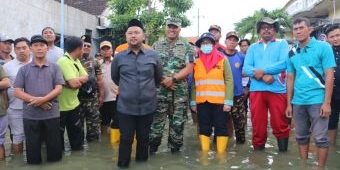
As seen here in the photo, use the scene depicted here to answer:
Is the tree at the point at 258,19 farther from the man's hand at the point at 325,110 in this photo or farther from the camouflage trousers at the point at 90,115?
the man's hand at the point at 325,110

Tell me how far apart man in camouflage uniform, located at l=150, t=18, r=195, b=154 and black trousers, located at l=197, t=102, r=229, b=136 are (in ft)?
0.87

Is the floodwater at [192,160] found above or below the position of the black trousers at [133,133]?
below

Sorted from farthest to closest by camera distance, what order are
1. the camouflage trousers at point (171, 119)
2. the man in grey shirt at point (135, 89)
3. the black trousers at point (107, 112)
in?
the black trousers at point (107, 112), the camouflage trousers at point (171, 119), the man in grey shirt at point (135, 89)

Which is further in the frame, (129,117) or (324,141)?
(129,117)

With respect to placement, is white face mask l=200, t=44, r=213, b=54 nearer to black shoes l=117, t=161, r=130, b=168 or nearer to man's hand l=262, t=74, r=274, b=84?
man's hand l=262, t=74, r=274, b=84

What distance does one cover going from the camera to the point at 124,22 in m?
19.8

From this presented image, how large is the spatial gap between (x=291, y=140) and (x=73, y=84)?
3804 millimetres

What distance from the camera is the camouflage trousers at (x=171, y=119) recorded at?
5.73 m

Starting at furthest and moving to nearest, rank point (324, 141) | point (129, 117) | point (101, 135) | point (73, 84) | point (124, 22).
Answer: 1. point (124, 22)
2. point (101, 135)
3. point (73, 84)
4. point (129, 117)
5. point (324, 141)

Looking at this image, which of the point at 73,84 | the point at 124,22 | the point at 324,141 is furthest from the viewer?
the point at 124,22

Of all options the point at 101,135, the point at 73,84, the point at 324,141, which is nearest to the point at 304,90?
the point at 324,141

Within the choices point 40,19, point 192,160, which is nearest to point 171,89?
point 192,160

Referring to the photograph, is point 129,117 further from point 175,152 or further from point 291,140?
point 291,140

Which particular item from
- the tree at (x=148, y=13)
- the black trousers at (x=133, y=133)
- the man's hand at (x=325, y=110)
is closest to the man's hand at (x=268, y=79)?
the man's hand at (x=325, y=110)
